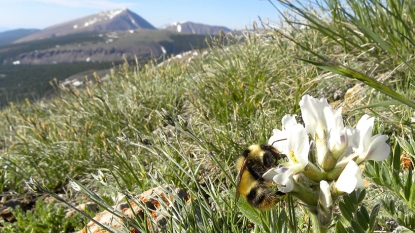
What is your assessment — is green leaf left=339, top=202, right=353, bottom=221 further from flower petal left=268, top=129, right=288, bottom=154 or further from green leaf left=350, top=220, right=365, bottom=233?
flower petal left=268, top=129, right=288, bottom=154

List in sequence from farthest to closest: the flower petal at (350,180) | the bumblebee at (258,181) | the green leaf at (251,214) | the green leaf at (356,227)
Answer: the green leaf at (251,214), the bumblebee at (258,181), the green leaf at (356,227), the flower petal at (350,180)

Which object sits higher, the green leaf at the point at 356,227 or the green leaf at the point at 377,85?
the green leaf at the point at 377,85

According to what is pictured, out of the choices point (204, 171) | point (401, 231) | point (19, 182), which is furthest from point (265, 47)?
point (401, 231)

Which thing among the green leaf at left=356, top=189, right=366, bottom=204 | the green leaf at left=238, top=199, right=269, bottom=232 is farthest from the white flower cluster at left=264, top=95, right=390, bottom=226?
the green leaf at left=238, top=199, right=269, bottom=232

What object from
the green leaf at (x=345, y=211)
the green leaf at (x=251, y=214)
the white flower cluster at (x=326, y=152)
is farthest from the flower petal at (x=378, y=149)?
the green leaf at (x=251, y=214)

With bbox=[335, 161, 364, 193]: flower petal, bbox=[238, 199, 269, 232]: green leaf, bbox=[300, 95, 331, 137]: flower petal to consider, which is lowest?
bbox=[238, 199, 269, 232]: green leaf

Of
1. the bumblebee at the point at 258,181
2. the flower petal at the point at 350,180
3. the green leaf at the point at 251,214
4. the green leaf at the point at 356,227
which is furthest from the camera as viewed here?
the green leaf at the point at 251,214

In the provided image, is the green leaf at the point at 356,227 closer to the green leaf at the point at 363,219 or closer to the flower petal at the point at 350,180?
the green leaf at the point at 363,219
